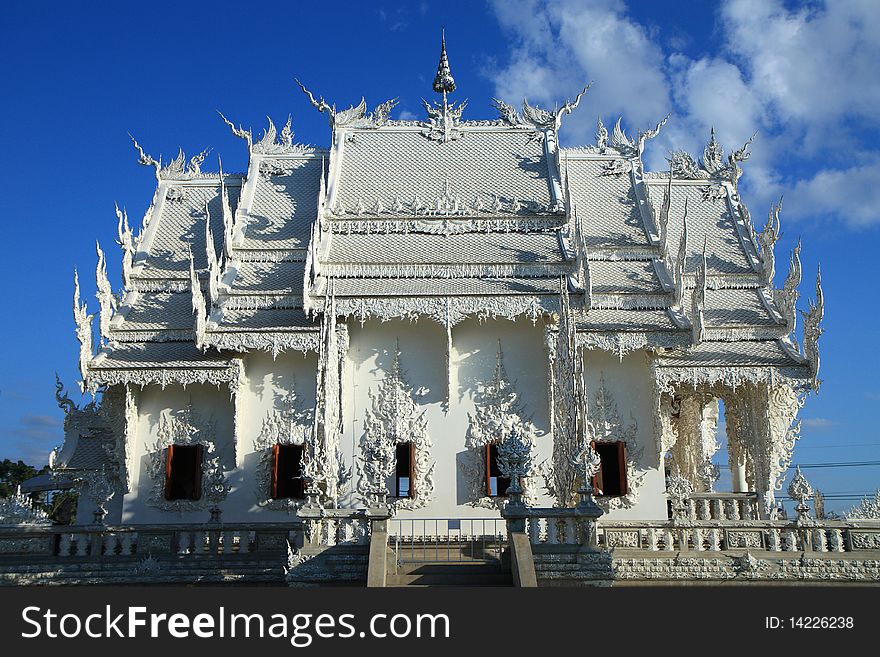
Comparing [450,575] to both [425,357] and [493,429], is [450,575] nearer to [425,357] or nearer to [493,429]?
[493,429]

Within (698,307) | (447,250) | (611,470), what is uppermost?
(447,250)

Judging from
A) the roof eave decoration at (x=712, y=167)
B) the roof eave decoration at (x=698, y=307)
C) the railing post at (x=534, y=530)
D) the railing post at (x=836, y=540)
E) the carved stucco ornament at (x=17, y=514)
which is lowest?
the railing post at (x=836, y=540)

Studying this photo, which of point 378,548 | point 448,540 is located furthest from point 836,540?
point 378,548

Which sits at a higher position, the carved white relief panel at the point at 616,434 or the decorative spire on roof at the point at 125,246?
the decorative spire on roof at the point at 125,246

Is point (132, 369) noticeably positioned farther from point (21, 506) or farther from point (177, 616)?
point (177, 616)

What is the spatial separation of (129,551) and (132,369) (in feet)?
11.9

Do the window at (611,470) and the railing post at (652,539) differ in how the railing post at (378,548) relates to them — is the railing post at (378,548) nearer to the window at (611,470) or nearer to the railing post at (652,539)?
the railing post at (652,539)

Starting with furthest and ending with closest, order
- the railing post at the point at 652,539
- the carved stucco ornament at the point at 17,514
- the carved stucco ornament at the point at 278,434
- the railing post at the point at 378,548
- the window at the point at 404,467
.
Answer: the carved stucco ornament at the point at 278,434 → the window at the point at 404,467 → the carved stucco ornament at the point at 17,514 → the railing post at the point at 652,539 → the railing post at the point at 378,548

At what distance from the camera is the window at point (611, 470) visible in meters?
15.5

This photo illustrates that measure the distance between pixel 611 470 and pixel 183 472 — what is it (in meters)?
7.86

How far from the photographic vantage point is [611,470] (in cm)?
1567

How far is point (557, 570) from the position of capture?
33.9 feet

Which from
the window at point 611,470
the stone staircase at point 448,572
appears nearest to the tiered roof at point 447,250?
the window at point 611,470

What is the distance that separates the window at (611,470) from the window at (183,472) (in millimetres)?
7180
